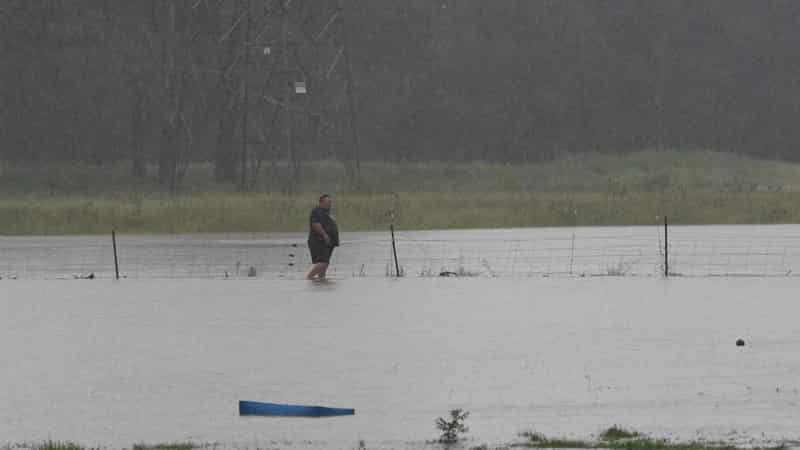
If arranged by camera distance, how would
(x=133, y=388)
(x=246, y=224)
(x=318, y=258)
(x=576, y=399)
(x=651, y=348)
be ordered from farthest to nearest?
(x=246, y=224) → (x=318, y=258) → (x=651, y=348) → (x=133, y=388) → (x=576, y=399)

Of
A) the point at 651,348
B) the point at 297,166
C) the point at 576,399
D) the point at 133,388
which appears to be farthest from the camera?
the point at 297,166

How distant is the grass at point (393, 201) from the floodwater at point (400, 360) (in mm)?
20362

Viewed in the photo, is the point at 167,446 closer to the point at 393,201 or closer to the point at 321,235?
the point at 321,235

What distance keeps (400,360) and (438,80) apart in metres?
70.7

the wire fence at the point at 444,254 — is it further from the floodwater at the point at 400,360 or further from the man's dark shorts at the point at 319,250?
the floodwater at the point at 400,360

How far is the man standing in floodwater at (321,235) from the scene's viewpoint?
26.1 metres

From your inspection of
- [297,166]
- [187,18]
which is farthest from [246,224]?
[187,18]

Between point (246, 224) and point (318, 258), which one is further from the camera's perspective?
point (246, 224)

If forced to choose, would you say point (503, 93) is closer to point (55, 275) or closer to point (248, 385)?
point (55, 275)

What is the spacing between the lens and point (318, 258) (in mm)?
26703

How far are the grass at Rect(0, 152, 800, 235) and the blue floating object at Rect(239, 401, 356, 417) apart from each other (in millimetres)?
32035

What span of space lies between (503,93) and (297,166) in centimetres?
3106

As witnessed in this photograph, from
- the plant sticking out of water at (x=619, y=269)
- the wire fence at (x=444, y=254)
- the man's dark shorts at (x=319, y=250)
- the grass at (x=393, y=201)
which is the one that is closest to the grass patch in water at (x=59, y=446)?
the man's dark shorts at (x=319, y=250)

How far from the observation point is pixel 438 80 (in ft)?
283
